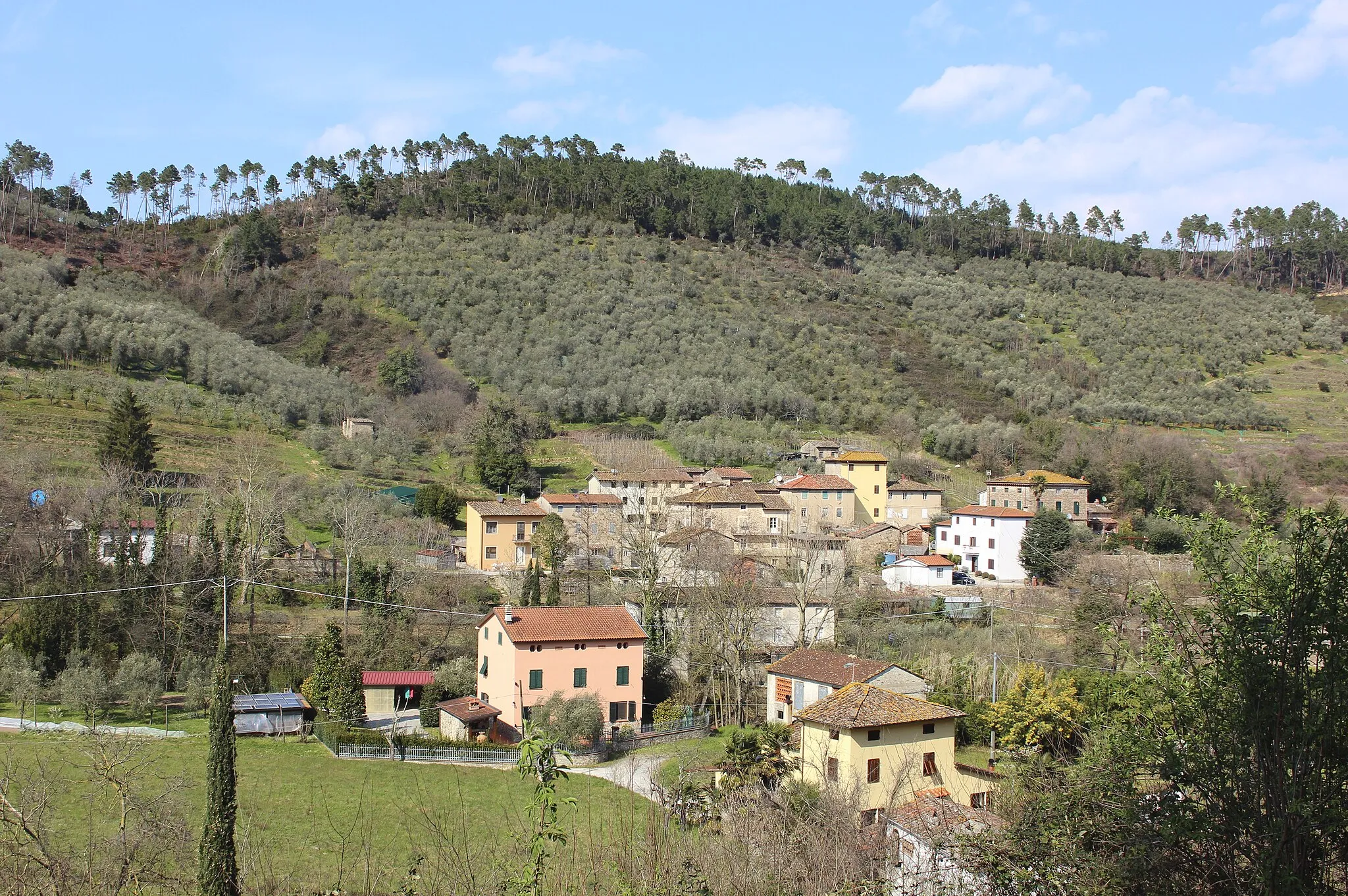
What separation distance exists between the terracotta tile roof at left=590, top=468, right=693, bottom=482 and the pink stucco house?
817 inches

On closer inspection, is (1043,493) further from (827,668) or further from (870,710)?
(870,710)

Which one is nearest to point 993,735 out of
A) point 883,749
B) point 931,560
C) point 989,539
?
point 883,749

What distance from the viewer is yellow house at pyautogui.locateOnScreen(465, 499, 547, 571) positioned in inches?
1574

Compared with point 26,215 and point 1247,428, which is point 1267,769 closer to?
point 1247,428

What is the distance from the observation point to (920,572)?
1554 inches

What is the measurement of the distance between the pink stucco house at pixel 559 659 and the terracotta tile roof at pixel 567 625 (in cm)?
2

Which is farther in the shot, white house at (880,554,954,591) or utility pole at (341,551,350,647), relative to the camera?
white house at (880,554,954,591)

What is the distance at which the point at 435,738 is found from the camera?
23625mm

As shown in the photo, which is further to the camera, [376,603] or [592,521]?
[592,521]

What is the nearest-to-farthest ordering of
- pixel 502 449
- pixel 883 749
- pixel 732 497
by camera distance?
pixel 883 749
pixel 732 497
pixel 502 449

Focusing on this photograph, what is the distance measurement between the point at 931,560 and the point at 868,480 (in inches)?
453

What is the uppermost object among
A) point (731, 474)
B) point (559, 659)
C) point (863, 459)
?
point (863, 459)

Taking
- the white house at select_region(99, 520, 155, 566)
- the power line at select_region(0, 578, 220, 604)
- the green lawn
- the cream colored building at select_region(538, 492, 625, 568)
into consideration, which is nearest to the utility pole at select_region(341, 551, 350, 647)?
the power line at select_region(0, 578, 220, 604)

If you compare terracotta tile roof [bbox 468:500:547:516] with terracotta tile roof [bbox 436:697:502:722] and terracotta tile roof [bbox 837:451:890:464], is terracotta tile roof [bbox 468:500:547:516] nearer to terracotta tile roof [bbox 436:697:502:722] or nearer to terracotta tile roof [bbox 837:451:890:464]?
terracotta tile roof [bbox 436:697:502:722]
